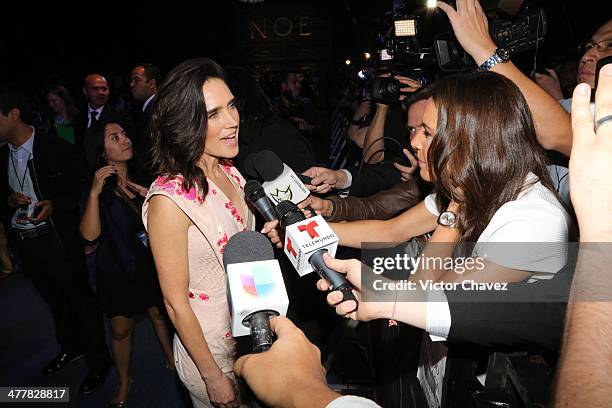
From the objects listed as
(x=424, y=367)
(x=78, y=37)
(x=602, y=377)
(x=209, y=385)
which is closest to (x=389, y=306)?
(x=602, y=377)

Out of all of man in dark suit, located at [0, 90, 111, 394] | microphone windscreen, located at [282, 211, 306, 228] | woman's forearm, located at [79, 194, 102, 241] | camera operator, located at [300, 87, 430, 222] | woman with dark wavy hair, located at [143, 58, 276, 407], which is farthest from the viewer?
man in dark suit, located at [0, 90, 111, 394]

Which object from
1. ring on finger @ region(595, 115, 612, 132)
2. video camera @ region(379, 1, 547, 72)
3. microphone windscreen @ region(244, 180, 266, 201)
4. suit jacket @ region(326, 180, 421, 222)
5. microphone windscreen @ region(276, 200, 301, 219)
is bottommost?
suit jacket @ region(326, 180, 421, 222)

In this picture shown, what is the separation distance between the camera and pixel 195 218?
1.53 meters

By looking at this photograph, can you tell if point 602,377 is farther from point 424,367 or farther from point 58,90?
point 58,90

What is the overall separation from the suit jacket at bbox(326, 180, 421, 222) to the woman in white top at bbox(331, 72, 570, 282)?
0.84 m

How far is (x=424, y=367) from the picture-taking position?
162 cm

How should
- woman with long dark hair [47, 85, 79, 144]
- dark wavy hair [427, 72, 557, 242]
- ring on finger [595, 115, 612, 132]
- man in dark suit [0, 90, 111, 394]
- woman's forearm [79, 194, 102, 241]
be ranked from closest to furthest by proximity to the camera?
1. ring on finger [595, 115, 612, 132]
2. dark wavy hair [427, 72, 557, 242]
3. woman's forearm [79, 194, 102, 241]
4. man in dark suit [0, 90, 111, 394]
5. woman with long dark hair [47, 85, 79, 144]

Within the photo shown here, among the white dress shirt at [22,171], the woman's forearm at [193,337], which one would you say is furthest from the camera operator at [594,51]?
the white dress shirt at [22,171]

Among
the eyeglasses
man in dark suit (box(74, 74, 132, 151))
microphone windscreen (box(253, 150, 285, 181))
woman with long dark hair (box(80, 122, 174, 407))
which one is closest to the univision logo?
microphone windscreen (box(253, 150, 285, 181))

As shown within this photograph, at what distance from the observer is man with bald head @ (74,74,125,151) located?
4586 millimetres

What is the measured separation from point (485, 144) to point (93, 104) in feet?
15.8

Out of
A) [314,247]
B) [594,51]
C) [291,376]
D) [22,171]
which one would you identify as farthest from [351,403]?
[22,171]

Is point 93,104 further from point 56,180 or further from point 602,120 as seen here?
point 602,120

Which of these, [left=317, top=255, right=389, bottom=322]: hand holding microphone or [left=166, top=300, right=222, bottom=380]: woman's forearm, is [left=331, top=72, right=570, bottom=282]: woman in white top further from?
[left=166, top=300, right=222, bottom=380]: woman's forearm
